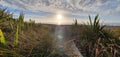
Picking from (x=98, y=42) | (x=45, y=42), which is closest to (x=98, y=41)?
(x=98, y=42)

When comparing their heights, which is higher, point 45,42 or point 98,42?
point 45,42

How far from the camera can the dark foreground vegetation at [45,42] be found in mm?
3430

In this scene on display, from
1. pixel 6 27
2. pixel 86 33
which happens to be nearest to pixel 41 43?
pixel 6 27

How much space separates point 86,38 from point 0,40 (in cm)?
253

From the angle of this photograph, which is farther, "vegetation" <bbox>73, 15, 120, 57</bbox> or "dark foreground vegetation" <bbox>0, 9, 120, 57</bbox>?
"vegetation" <bbox>73, 15, 120, 57</bbox>

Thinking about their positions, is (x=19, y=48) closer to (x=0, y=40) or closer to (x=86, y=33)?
(x=0, y=40)

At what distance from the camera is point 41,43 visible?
3.83m

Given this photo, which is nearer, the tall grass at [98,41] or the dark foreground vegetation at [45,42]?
the dark foreground vegetation at [45,42]

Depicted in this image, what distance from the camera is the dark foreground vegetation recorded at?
3430 millimetres

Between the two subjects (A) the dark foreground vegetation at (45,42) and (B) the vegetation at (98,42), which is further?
(B) the vegetation at (98,42)

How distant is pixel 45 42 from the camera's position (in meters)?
3.85

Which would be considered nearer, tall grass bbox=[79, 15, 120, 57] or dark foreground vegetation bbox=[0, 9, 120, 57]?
dark foreground vegetation bbox=[0, 9, 120, 57]

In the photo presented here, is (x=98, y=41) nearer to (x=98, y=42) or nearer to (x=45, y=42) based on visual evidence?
(x=98, y=42)

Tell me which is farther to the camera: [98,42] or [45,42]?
[98,42]
